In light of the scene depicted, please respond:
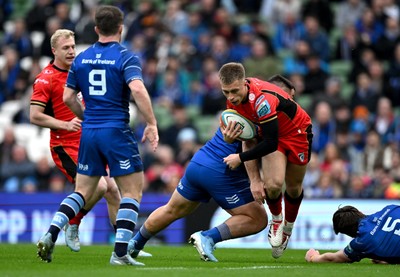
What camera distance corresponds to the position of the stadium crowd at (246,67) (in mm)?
19250

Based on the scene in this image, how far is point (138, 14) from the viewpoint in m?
23.9

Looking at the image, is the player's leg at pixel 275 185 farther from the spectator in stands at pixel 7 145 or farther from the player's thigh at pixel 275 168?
the spectator in stands at pixel 7 145

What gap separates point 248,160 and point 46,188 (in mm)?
9811

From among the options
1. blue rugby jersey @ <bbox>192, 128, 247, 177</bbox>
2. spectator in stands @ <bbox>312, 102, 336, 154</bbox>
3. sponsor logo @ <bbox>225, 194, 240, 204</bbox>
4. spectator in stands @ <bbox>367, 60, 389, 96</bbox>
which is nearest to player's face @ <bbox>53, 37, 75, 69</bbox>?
blue rugby jersey @ <bbox>192, 128, 247, 177</bbox>

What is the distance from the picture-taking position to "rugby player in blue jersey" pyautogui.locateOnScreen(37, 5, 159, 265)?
1050 cm

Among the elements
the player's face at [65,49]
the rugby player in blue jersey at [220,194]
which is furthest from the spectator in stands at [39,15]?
the rugby player in blue jersey at [220,194]

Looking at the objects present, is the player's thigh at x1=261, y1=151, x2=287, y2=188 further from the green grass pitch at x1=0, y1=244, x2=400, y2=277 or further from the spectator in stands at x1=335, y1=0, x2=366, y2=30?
the spectator in stands at x1=335, y1=0, x2=366, y2=30

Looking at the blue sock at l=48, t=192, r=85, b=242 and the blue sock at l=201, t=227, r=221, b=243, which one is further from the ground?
the blue sock at l=48, t=192, r=85, b=242

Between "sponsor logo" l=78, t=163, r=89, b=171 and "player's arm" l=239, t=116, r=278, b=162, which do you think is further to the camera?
"player's arm" l=239, t=116, r=278, b=162

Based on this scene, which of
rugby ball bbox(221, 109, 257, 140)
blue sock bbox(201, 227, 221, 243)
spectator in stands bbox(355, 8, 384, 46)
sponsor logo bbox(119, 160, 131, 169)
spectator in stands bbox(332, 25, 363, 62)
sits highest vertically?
spectator in stands bbox(355, 8, 384, 46)

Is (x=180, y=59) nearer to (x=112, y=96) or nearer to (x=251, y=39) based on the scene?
(x=251, y=39)

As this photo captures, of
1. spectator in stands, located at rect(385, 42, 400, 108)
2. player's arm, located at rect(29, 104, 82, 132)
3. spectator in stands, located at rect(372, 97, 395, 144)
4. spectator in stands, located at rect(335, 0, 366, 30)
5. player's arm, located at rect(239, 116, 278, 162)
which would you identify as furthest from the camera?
spectator in stands, located at rect(335, 0, 366, 30)

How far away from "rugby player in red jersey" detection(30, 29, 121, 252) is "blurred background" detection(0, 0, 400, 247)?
441cm

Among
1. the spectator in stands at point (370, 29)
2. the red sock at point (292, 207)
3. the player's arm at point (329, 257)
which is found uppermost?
the spectator in stands at point (370, 29)
